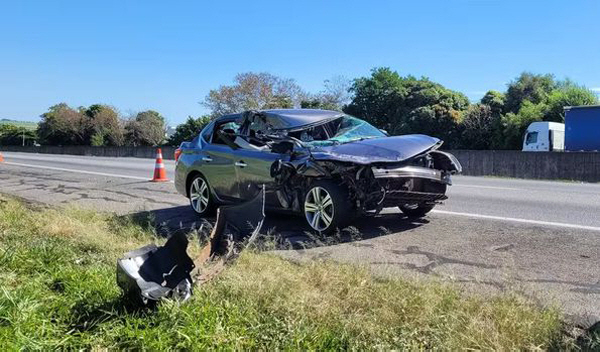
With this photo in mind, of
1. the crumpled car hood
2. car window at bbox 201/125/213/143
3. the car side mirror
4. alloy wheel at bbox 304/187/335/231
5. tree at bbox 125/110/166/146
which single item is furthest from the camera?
tree at bbox 125/110/166/146

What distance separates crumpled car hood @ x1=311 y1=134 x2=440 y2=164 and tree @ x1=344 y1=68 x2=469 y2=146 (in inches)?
1475

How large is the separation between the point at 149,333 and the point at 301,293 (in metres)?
1.14

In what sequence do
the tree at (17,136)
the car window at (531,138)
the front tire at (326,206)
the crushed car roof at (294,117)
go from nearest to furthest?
the front tire at (326,206) → the crushed car roof at (294,117) → the car window at (531,138) → the tree at (17,136)

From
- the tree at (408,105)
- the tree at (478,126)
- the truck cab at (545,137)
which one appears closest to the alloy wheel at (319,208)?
the truck cab at (545,137)

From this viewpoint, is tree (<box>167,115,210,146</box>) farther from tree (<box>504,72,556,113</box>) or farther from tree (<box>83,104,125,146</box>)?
tree (<box>504,72,556,113</box>)

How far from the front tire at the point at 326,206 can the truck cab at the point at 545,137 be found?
26544 millimetres

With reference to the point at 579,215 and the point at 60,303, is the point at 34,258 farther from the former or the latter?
the point at 579,215

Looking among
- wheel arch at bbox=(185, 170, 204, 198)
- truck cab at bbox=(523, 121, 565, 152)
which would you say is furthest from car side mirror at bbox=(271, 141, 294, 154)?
truck cab at bbox=(523, 121, 565, 152)

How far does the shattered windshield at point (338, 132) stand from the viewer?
7098mm

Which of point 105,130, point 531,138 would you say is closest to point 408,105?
point 531,138

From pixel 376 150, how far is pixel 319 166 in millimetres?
694

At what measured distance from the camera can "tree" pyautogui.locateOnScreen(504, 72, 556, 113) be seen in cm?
4281

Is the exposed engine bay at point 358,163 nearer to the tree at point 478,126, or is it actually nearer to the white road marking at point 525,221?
the white road marking at point 525,221

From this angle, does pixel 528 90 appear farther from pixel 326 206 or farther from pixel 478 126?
pixel 326 206
